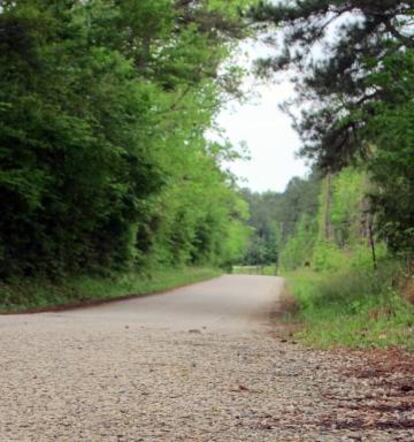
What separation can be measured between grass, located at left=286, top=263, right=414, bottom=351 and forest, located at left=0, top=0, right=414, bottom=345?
2.0 inches

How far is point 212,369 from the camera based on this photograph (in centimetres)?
752

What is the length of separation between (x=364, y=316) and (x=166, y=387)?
22.0 feet

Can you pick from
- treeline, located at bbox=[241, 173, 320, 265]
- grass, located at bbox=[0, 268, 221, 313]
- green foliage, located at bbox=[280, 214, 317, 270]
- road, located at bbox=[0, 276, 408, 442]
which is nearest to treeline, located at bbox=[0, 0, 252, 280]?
grass, located at bbox=[0, 268, 221, 313]

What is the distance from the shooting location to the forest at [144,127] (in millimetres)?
14125

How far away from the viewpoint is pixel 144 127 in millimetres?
21344

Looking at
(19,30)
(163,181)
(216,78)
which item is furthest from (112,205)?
(216,78)

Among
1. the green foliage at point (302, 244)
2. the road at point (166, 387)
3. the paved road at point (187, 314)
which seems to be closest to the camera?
the road at point (166, 387)

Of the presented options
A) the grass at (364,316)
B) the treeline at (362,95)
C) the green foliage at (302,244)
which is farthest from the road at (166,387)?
the green foliage at (302,244)

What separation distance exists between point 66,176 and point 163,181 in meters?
5.62

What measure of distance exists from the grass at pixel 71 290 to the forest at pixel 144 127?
7cm

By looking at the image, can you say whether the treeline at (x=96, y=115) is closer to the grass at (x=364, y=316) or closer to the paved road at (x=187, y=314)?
the paved road at (x=187, y=314)

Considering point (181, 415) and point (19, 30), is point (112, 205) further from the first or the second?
point (181, 415)

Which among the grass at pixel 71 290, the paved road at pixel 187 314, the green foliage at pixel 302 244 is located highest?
the green foliage at pixel 302 244

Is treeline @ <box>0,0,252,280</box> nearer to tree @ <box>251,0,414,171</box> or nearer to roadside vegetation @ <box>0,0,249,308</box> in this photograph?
roadside vegetation @ <box>0,0,249,308</box>
